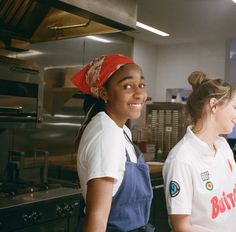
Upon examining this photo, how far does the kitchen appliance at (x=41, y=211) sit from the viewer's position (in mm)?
1944

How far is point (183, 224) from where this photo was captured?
1483 millimetres

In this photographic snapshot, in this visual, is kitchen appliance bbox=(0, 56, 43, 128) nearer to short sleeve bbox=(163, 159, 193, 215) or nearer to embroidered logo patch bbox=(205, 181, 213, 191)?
short sleeve bbox=(163, 159, 193, 215)

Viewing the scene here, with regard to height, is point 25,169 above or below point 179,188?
below

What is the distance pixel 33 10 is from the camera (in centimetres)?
242

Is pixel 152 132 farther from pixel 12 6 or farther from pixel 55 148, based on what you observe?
pixel 12 6

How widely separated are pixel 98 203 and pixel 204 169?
64 centimetres

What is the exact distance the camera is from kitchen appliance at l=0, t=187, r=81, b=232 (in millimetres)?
1944

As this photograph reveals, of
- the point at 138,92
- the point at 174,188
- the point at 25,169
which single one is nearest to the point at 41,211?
the point at 25,169

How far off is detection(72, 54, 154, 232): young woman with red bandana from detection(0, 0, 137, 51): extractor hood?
0.82 meters

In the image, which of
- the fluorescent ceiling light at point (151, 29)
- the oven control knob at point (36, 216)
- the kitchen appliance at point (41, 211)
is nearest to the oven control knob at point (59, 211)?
the kitchen appliance at point (41, 211)

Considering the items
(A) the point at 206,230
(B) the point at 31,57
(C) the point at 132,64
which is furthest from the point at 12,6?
(A) the point at 206,230

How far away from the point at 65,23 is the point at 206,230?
1.57 m

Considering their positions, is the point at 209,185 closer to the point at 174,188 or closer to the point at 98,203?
the point at 174,188

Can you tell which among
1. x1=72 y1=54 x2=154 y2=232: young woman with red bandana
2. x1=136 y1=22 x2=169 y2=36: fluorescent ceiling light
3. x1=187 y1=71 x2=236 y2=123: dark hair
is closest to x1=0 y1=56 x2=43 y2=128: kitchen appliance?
x1=72 y1=54 x2=154 y2=232: young woman with red bandana
